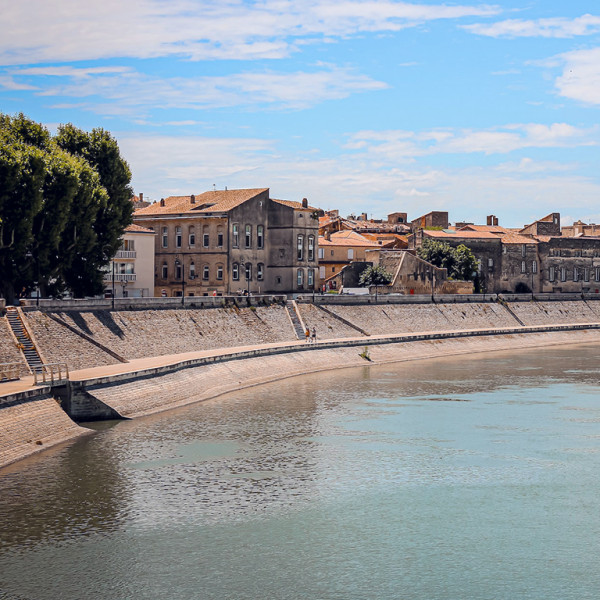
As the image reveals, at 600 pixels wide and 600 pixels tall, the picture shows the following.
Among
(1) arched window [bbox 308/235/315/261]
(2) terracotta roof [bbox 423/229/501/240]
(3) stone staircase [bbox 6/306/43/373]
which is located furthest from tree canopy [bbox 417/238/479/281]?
(3) stone staircase [bbox 6/306/43/373]

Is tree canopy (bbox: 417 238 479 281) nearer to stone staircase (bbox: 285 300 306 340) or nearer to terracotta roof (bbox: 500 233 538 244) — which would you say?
terracotta roof (bbox: 500 233 538 244)

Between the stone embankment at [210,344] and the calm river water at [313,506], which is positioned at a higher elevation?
the stone embankment at [210,344]

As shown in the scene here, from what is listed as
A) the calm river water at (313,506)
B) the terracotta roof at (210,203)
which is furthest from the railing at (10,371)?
the terracotta roof at (210,203)

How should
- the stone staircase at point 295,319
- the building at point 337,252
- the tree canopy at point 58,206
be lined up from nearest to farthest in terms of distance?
1. the tree canopy at point 58,206
2. the stone staircase at point 295,319
3. the building at point 337,252

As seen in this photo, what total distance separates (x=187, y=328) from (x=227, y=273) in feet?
84.6

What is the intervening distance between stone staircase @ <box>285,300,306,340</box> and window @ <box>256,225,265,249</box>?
1637 centimetres

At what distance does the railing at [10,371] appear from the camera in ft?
143

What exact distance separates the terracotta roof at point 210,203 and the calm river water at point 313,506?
44.1m

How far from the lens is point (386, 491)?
110 ft

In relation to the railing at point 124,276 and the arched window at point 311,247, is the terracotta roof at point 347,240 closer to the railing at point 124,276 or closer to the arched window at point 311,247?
the arched window at point 311,247

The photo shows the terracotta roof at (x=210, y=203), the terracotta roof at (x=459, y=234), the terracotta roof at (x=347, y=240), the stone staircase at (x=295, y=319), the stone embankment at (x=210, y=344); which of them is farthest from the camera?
the terracotta roof at (x=459, y=234)

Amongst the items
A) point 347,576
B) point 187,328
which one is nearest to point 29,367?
point 187,328

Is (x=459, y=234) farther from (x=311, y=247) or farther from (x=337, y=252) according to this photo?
(x=311, y=247)

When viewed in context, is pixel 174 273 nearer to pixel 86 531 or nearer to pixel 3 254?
pixel 3 254
